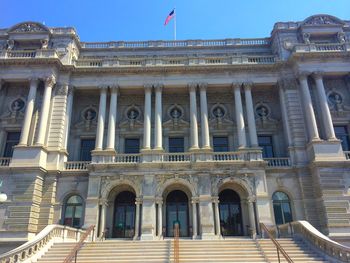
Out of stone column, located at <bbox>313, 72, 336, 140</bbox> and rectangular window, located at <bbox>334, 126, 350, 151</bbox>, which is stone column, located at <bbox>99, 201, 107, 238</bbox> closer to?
stone column, located at <bbox>313, 72, 336, 140</bbox>

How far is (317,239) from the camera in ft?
53.8

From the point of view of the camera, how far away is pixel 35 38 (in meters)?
29.0

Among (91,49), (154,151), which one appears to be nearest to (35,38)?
(91,49)

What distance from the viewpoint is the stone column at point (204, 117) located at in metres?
25.2

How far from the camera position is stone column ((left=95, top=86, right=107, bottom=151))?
25219 millimetres

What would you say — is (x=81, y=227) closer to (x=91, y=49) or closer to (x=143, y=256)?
(x=143, y=256)

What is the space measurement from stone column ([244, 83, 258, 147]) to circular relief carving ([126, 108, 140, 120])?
1048 centimetres

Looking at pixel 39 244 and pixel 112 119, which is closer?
pixel 39 244

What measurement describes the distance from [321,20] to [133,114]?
21.1 m

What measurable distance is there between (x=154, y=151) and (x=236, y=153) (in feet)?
22.2

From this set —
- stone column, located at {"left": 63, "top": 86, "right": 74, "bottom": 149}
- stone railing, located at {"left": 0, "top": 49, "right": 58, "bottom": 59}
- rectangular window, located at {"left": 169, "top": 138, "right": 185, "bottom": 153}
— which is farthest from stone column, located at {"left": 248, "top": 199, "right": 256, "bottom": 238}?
stone railing, located at {"left": 0, "top": 49, "right": 58, "bottom": 59}

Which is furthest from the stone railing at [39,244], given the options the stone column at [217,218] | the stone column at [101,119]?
the stone column at [217,218]

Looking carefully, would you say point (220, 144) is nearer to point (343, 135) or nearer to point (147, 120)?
point (147, 120)

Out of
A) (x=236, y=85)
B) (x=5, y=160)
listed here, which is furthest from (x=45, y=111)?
(x=236, y=85)
